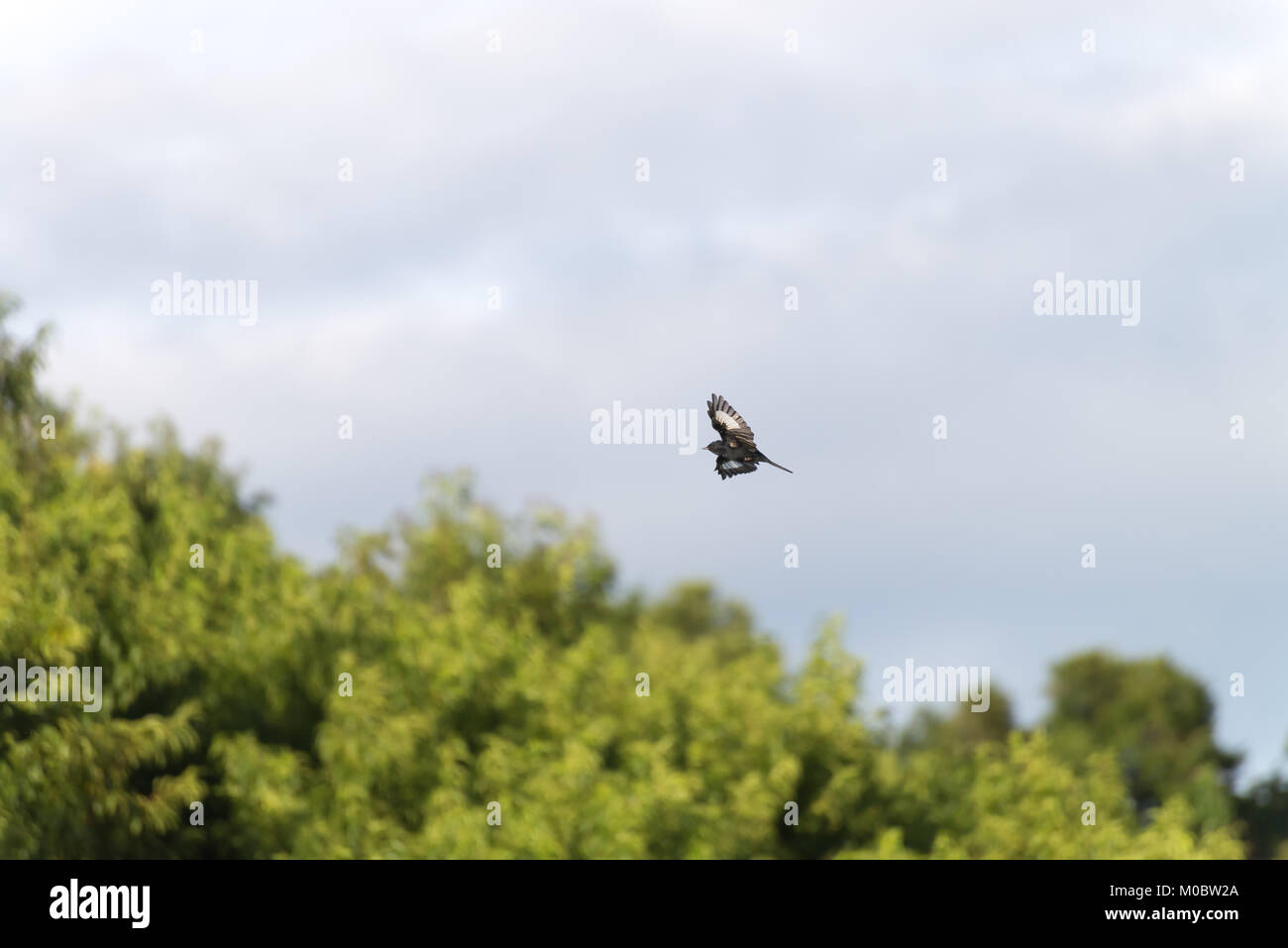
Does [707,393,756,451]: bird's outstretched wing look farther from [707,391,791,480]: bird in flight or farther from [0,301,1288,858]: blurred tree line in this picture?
[0,301,1288,858]: blurred tree line

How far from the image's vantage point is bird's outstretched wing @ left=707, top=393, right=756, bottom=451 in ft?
25.1

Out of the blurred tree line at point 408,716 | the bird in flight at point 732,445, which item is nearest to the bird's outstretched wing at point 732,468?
the bird in flight at point 732,445

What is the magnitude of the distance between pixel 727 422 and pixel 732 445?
34cm

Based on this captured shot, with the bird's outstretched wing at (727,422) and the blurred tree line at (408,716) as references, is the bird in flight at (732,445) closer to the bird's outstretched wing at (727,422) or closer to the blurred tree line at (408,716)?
the bird's outstretched wing at (727,422)

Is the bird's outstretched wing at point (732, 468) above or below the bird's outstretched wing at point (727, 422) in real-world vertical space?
below

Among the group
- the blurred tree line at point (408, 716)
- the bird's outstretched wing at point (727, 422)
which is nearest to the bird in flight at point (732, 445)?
the bird's outstretched wing at point (727, 422)

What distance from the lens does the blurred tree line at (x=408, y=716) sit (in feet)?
56.5

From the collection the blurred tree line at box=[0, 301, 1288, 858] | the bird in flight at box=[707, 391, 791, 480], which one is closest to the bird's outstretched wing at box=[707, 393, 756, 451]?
the bird in flight at box=[707, 391, 791, 480]

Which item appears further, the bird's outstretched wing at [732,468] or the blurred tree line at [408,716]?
the blurred tree line at [408,716]
